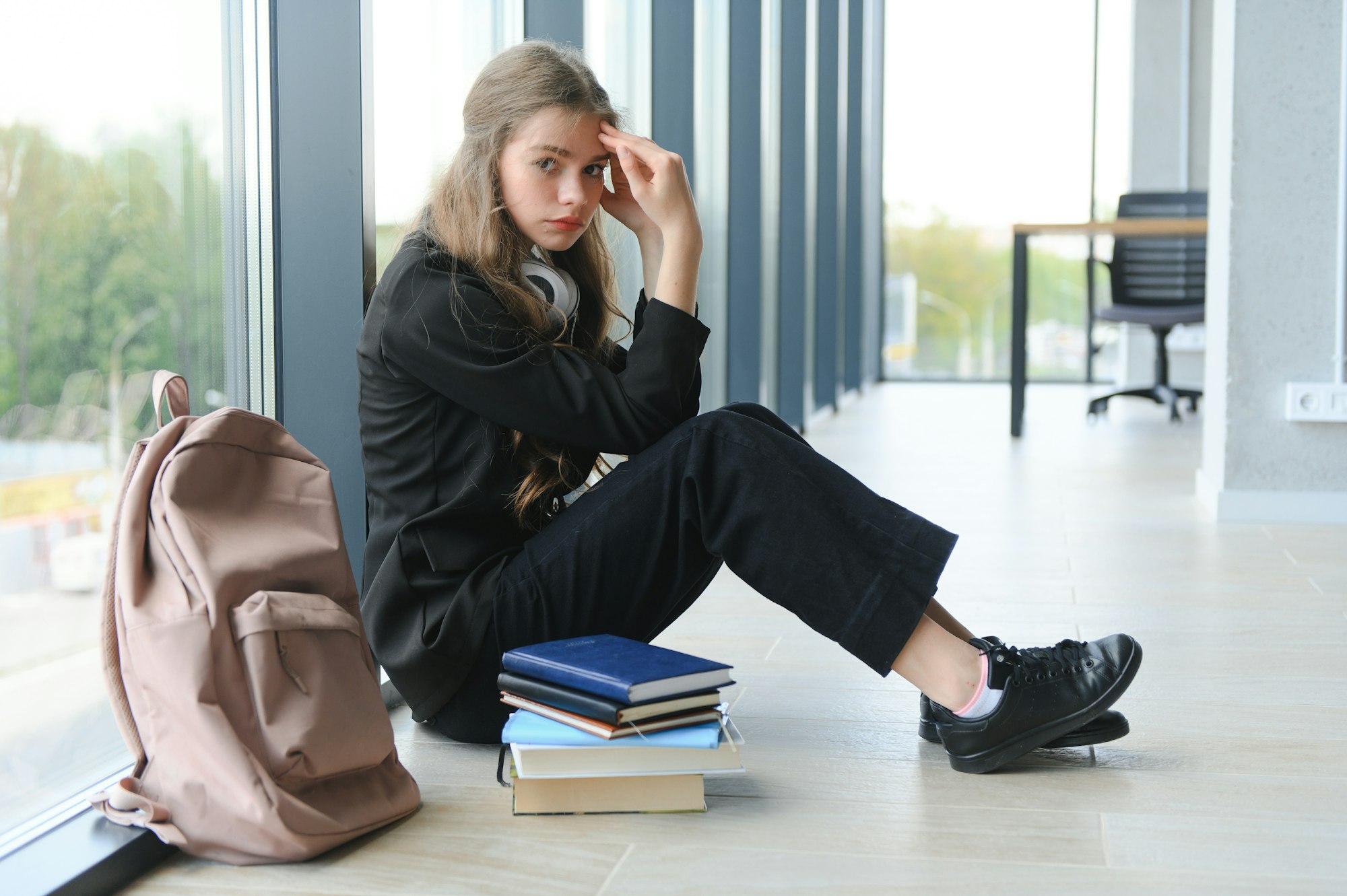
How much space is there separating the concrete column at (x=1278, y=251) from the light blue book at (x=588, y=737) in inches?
96.4

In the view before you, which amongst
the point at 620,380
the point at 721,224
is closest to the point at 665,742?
the point at 620,380

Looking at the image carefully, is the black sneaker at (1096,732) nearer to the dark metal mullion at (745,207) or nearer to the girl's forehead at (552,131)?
the girl's forehead at (552,131)

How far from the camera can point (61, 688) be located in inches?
52.8

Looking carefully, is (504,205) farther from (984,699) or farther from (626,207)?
(984,699)

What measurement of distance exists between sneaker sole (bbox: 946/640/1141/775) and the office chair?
15.4 ft

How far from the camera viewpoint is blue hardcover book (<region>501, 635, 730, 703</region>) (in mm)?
1302

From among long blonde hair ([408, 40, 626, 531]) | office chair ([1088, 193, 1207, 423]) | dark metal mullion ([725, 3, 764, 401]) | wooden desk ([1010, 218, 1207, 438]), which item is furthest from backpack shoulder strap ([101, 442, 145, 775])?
office chair ([1088, 193, 1207, 423])

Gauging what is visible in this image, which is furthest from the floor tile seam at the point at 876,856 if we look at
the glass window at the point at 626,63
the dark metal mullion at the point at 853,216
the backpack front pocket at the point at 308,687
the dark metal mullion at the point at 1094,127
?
the dark metal mullion at the point at 1094,127

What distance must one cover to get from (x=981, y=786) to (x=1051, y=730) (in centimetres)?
10

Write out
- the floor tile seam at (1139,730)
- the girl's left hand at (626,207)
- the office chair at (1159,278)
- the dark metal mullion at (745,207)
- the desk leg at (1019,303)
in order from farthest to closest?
1. the office chair at (1159,278)
2. the desk leg at (1019,303)
3. the dark metal mullion at (745,207)
4. the girl's left hand at (626,207)
5. the floor tile seam at (1139,730)

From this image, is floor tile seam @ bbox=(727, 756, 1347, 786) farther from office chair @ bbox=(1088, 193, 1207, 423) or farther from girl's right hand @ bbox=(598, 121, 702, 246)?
office chair @ bbox=(1088, 193, 1207, 423)

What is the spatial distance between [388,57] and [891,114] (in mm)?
7317

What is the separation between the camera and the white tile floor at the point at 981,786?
4.05 ft

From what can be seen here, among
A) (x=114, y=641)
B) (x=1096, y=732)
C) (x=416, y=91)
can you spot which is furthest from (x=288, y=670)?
(x=416, y=91)
